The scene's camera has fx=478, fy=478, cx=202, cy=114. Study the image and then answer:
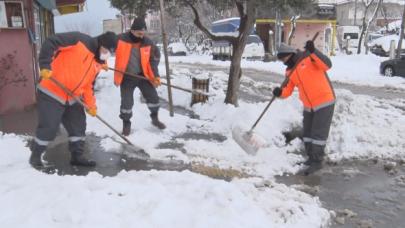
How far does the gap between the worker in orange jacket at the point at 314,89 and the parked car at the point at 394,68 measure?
1517 cm

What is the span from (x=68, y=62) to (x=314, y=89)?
2.95 meters

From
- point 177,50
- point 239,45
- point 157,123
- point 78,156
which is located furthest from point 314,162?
point 177,50

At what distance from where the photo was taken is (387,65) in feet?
66.2

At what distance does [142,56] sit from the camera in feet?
24.2

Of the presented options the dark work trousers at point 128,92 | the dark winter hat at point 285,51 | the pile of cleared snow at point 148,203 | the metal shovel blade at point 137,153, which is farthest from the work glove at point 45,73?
the dark winter hat at point 285,51

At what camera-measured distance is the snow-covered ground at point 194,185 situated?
3.80 meters

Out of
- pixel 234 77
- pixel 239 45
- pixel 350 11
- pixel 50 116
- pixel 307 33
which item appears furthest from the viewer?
pixel 350 11

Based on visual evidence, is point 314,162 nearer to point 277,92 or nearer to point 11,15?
point 277,92

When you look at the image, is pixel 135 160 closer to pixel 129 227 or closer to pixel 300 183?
pixel 300 183

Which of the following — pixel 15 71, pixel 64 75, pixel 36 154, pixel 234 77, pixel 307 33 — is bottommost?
pixel 36 154

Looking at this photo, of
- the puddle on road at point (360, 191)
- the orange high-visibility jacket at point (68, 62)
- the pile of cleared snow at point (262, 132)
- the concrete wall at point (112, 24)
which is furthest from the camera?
the concrete wall at point (112, 24)

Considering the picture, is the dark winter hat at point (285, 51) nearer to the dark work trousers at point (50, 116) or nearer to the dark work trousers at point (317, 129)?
the dark work trousers at point (317, 129)

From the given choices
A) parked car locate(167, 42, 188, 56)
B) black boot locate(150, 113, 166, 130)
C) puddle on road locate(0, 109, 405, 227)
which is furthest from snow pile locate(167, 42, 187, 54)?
puddle on road locate(0, 109, 405, 227)

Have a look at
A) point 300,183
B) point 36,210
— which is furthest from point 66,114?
point 300,183
